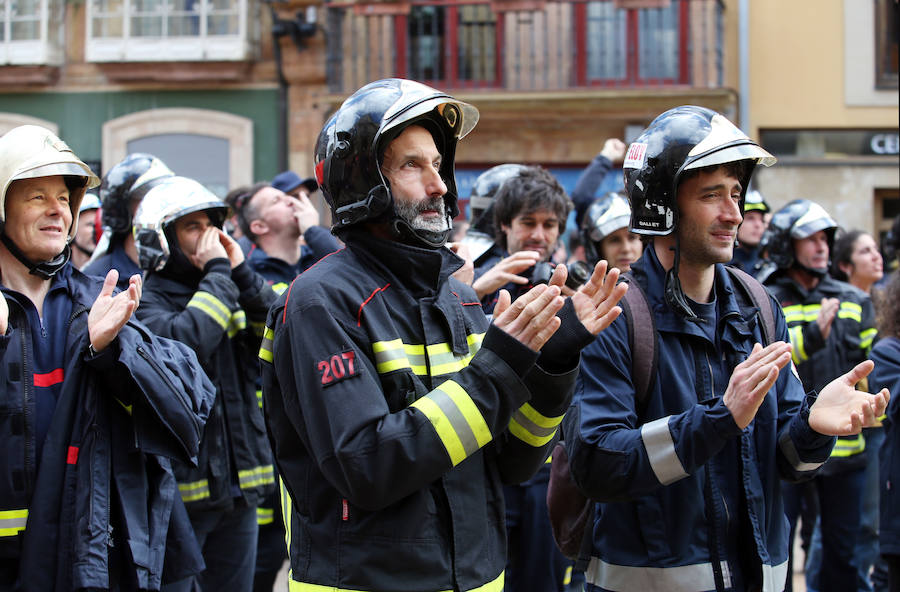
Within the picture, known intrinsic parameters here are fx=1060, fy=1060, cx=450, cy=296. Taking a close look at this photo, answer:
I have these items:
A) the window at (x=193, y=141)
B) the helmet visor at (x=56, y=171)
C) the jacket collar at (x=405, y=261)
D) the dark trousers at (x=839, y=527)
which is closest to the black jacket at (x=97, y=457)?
the helmet visor at (x=56, y=171)

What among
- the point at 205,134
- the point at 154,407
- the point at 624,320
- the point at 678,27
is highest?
the point at 678,27

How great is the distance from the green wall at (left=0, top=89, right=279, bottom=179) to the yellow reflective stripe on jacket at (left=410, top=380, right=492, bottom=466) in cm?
1273

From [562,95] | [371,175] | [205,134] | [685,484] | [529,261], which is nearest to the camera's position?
[371,175]

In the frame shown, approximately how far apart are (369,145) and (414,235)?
242mm

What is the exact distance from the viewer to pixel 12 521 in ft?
9.89

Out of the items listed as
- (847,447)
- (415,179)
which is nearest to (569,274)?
(847,447)

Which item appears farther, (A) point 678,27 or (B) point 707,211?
(A) point 678,27

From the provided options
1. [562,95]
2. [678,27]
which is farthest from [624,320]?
[678,27]

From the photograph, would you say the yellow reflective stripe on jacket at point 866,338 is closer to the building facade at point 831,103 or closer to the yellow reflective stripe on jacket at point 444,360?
the yellow reflective stripe on jacket at point 444,360

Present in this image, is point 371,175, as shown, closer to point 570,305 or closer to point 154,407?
point 570,305

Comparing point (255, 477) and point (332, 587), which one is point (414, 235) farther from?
point (255, 477)

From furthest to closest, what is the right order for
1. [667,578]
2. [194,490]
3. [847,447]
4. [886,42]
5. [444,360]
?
[886,42] → [847,447] → [194,490] → [667,578] → [444,360]

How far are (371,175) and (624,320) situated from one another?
867 millimetres

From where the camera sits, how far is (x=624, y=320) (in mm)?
2965
